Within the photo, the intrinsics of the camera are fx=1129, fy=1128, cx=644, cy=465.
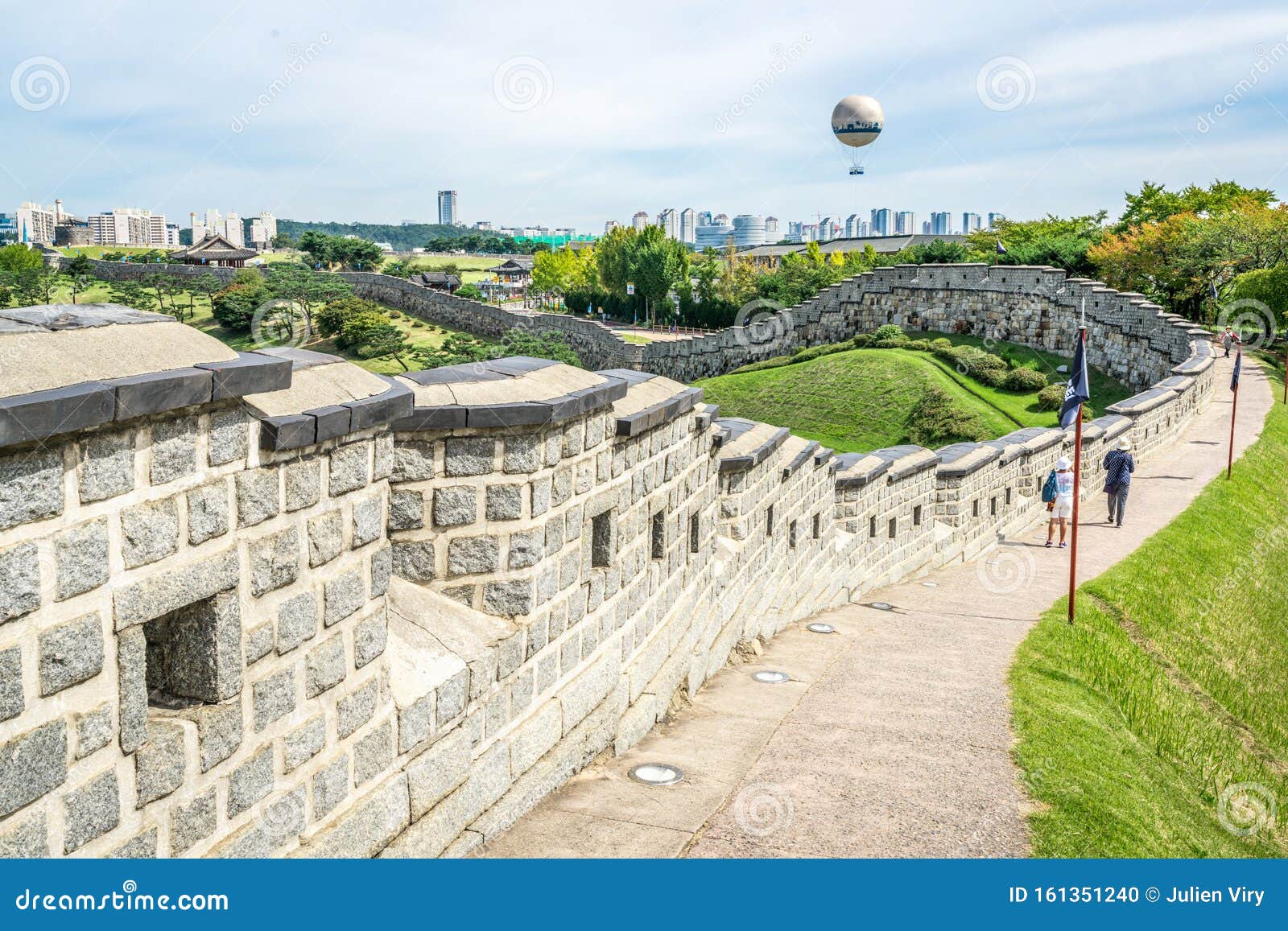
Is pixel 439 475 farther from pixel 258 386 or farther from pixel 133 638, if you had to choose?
pixel 133 638

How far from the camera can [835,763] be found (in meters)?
5.93

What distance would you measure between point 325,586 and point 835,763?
125 inches

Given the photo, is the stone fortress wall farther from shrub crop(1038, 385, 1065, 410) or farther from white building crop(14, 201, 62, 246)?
white building crop(14, 201, 62, 246)

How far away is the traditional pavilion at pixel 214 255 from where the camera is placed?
71.2m

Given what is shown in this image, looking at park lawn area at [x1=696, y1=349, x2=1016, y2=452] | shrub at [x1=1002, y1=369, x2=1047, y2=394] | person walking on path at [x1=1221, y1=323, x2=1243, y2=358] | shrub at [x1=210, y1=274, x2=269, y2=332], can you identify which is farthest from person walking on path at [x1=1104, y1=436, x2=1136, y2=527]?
shrub at [x1=210, y1=274, x2=269, y2=332]

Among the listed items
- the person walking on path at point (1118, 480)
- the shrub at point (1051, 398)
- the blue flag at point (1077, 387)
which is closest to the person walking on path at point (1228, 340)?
the shrub at point (1051, 398)

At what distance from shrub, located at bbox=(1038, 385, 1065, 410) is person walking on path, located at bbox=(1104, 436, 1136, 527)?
16.4 m

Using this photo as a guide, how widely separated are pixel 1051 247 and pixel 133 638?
160ft

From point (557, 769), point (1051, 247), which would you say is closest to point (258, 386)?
point (557, 769)

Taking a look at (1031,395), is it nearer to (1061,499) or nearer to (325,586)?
(1061,499)

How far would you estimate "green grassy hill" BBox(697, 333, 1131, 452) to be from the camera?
3121 cm

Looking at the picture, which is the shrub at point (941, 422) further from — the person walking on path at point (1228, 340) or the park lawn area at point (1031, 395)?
the person walking on path at point (1228, 340)

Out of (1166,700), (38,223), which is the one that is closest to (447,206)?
(38,223)

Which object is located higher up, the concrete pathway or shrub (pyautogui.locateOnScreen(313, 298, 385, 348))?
shrub (pyautogui.locateOnScreen(313, 298, 385, 348))
